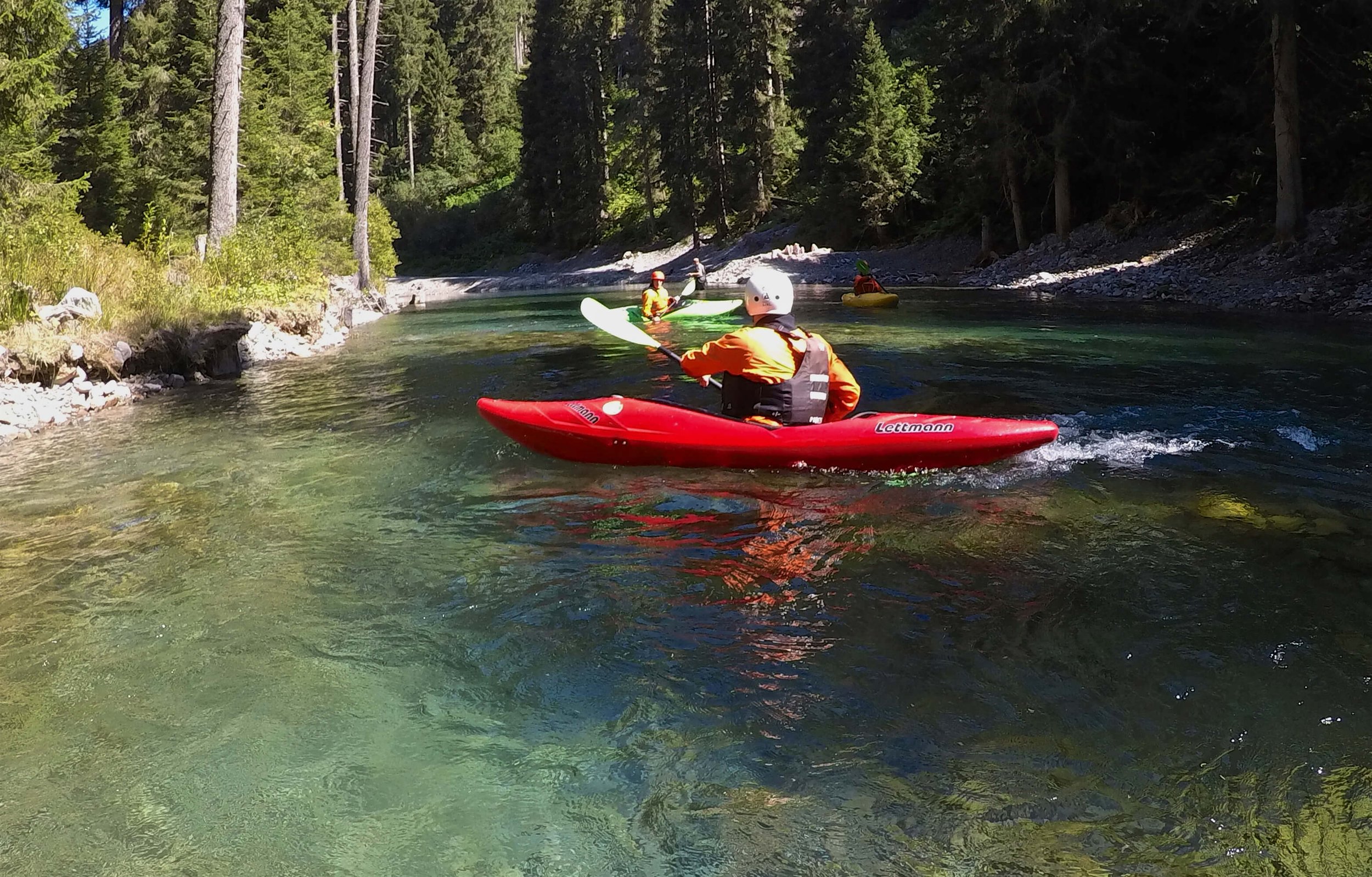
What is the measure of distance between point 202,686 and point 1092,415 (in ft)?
22.2

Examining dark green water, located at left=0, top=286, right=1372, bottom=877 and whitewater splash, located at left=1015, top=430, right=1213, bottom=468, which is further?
whitewater splash, located at left=1015, top=430, right=1213, bottom=468

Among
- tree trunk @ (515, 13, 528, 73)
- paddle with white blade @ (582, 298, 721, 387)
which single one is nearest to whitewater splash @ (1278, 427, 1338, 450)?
paddle with white blade @ (582, 298, 721, 387)

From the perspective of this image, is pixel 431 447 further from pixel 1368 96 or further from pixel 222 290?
pixel 1368 96

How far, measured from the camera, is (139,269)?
39.4 feet

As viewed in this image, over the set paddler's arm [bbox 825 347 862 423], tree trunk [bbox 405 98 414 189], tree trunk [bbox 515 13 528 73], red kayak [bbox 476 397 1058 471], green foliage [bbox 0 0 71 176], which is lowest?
red kayak [bbox 476 397 1058 471]

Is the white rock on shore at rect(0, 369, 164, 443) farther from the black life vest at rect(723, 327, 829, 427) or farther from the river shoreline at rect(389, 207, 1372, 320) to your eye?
the river shoreline at rect(389, 207, 1372, 320)

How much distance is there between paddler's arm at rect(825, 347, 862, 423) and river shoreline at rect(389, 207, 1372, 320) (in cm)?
1017

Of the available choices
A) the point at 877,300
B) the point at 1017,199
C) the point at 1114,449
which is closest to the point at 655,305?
the point at 877,300

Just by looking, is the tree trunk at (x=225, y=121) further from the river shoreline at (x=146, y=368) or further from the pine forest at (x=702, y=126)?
the river shoreline at (x=146, y=368)

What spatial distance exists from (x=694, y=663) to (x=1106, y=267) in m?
20.2

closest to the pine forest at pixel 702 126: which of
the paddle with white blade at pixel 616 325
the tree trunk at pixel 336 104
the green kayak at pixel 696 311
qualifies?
the tree trunk at pixel 336 104

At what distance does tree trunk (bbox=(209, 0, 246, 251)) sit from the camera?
13758mm

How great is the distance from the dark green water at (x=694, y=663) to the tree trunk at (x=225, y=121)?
777cm

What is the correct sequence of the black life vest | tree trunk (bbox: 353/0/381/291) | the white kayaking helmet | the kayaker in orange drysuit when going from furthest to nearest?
tree trunk (bbox: 353/0/381/291) → the kayaker in orange drysuit → the black life vest → the white kayaking helmet
